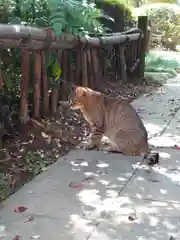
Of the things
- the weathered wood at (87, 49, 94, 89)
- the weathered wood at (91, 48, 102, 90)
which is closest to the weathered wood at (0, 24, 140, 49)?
the weathered wood at (87, 49, 94, 89)

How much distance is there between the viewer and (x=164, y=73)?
10.7 meters

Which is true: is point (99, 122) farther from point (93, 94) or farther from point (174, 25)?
point (174, 25)

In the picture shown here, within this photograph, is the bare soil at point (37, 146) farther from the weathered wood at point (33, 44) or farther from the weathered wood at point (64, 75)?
the weathered wood at point (33, 44)

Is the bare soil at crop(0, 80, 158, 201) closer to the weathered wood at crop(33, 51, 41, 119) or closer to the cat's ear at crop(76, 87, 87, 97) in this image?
the weathered wood at crop(33, 51, 41, 119)

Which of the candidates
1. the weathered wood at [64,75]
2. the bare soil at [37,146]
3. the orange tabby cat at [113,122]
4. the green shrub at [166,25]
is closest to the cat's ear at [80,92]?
the orange tabby cat at [113,122]

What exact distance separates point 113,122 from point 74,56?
196cm

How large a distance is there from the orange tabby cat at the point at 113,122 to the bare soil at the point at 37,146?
425 mm

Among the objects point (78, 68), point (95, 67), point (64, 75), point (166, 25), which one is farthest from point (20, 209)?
point (166, 25)

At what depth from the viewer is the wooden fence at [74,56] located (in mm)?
5191

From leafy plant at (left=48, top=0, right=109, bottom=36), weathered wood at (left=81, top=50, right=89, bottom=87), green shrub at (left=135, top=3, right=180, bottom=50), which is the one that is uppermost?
leafy plant at (left=48, top=0, right=109, bottom=36)

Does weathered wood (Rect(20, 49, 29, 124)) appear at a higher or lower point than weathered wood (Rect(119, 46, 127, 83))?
higher

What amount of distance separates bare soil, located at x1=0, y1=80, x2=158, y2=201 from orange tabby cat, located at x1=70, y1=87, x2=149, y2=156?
0.42 meters

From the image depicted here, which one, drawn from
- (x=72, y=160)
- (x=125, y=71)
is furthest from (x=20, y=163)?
(x=125, y=71)

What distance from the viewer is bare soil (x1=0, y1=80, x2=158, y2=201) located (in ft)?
14.3
